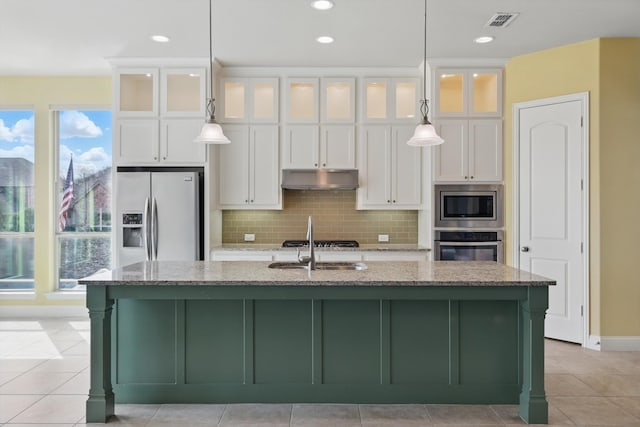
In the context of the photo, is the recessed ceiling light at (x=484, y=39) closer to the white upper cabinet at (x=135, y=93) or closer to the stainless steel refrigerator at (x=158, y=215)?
the stainless steel refrigerator at (x=158, y=215)

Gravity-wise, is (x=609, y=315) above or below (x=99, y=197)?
below

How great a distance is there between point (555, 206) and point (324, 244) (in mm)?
2389

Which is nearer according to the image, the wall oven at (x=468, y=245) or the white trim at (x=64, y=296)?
the wall oven at (x=468, y=245)

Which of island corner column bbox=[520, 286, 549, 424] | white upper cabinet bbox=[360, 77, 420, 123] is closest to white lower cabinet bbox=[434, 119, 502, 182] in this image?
→ white upper cabinet bbox=[360, 77, 420, 123]

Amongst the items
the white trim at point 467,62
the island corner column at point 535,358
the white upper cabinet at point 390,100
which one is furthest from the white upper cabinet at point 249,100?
the island corner column at point 535,358

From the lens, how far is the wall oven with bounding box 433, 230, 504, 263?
473 cm

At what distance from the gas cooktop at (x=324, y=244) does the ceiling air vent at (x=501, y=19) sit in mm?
2525

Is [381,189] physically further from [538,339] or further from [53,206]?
[53,206]

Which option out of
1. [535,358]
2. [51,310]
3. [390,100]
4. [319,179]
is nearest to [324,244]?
[319,179]

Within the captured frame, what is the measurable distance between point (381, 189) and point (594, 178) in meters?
2.04

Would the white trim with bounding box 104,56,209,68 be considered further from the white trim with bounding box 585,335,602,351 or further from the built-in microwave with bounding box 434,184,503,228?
the white trim with bounding box 585,335,602,351

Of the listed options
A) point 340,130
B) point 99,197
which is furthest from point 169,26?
point 99,197

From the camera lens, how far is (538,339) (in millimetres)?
2678

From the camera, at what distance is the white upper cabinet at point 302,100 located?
4992mm
